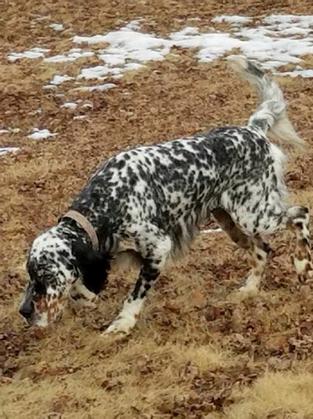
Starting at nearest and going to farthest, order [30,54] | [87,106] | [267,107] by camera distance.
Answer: [267,107] → [87,106] → [30,54]

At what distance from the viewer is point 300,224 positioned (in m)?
7.90

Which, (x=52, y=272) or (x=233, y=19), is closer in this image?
(x=52, y=272)

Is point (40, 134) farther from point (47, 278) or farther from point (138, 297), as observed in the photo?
point (47, 278)

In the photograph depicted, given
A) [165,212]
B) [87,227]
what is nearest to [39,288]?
[87,227]

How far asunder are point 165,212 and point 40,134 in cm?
769

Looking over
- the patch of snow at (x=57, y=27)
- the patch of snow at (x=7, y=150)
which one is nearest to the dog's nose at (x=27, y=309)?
the patch of snow at (x=7, y=150)

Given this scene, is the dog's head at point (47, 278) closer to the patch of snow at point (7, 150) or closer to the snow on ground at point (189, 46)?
the patch of snow at point (7, 150)

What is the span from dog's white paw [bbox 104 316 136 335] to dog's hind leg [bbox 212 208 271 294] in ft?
3.57

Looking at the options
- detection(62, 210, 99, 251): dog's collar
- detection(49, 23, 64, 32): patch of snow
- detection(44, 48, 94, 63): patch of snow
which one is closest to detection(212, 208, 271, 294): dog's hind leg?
detection(62, 210, 99, 251): dog's collar

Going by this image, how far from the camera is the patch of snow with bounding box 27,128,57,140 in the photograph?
14.5 m

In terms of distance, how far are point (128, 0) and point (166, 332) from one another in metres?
16.8

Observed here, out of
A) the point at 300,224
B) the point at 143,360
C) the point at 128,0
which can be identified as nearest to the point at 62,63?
the point at 128,0

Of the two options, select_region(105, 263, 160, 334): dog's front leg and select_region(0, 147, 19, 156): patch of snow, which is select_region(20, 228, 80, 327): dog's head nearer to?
select_region(105, 263, 160, 334): dog's front leg

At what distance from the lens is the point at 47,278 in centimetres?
673
